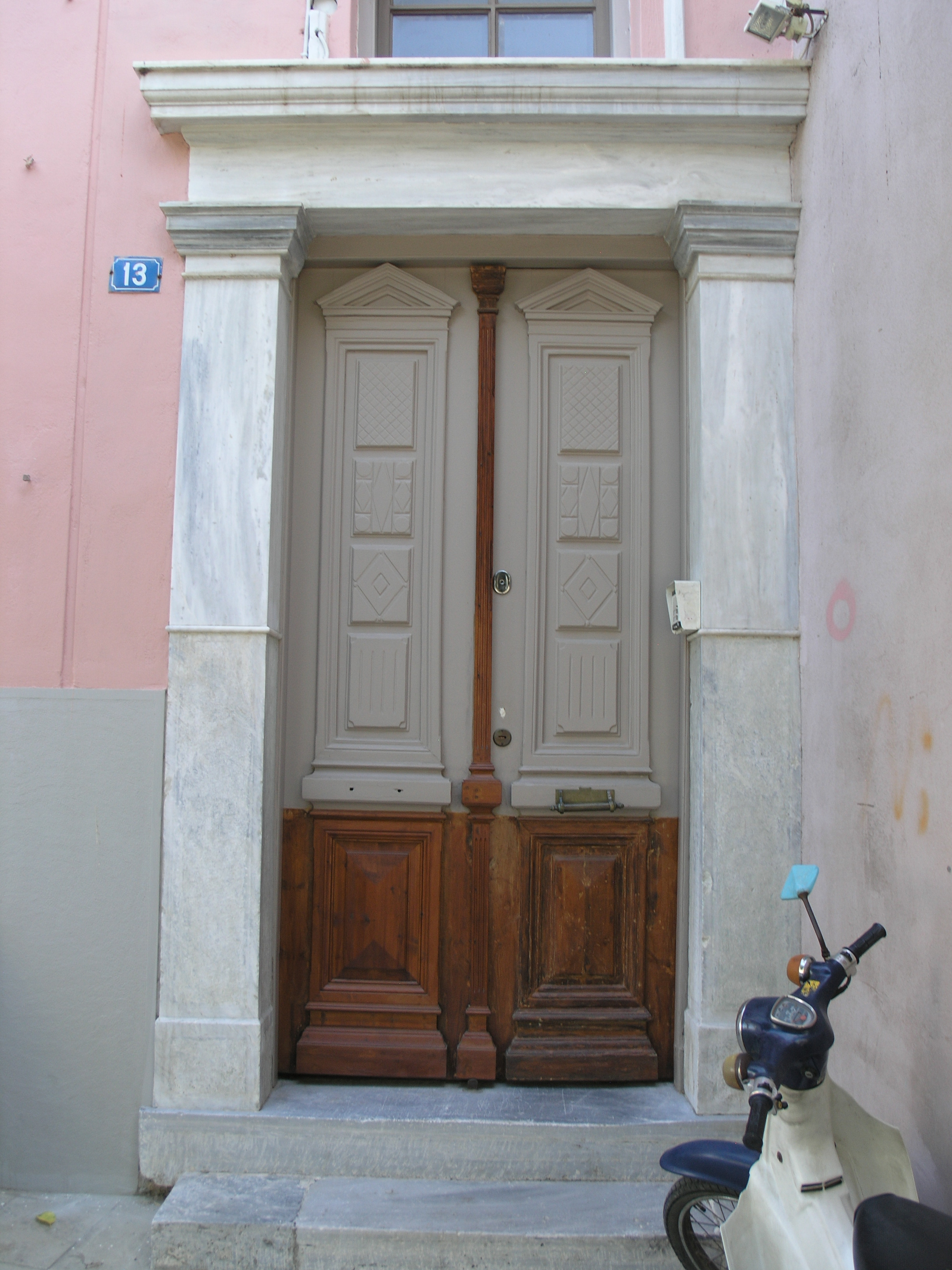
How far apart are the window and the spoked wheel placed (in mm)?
4359

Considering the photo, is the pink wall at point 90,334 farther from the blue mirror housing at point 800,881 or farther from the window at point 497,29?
the blue mirror housing at point 800,881

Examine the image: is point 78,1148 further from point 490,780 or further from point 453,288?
point 453,288

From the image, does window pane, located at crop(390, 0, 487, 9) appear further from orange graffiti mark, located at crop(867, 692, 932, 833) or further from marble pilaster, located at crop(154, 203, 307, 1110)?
orange graffiti mark, located at crop(867, 692, 932, 833)

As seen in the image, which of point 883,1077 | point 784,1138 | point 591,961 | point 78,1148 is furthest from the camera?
point 591,961

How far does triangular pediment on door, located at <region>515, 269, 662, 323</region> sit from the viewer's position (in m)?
4.00

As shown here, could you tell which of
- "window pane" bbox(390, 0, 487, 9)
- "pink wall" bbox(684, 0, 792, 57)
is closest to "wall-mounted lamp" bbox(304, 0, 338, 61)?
"window pane" bbox(390, 0, 487, 9)

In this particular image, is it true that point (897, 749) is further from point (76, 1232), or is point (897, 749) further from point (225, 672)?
point (76, 1232)

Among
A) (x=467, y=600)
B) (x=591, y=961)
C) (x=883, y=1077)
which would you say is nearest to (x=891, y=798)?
(x=883, y=1077)

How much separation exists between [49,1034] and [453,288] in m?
3.33

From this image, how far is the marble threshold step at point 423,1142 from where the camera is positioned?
3.39 m

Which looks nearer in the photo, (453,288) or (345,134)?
(345,134)

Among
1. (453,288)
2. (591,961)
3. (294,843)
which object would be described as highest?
(453,288)

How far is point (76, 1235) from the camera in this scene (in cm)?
333

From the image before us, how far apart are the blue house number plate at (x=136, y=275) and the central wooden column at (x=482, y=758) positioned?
131cm
